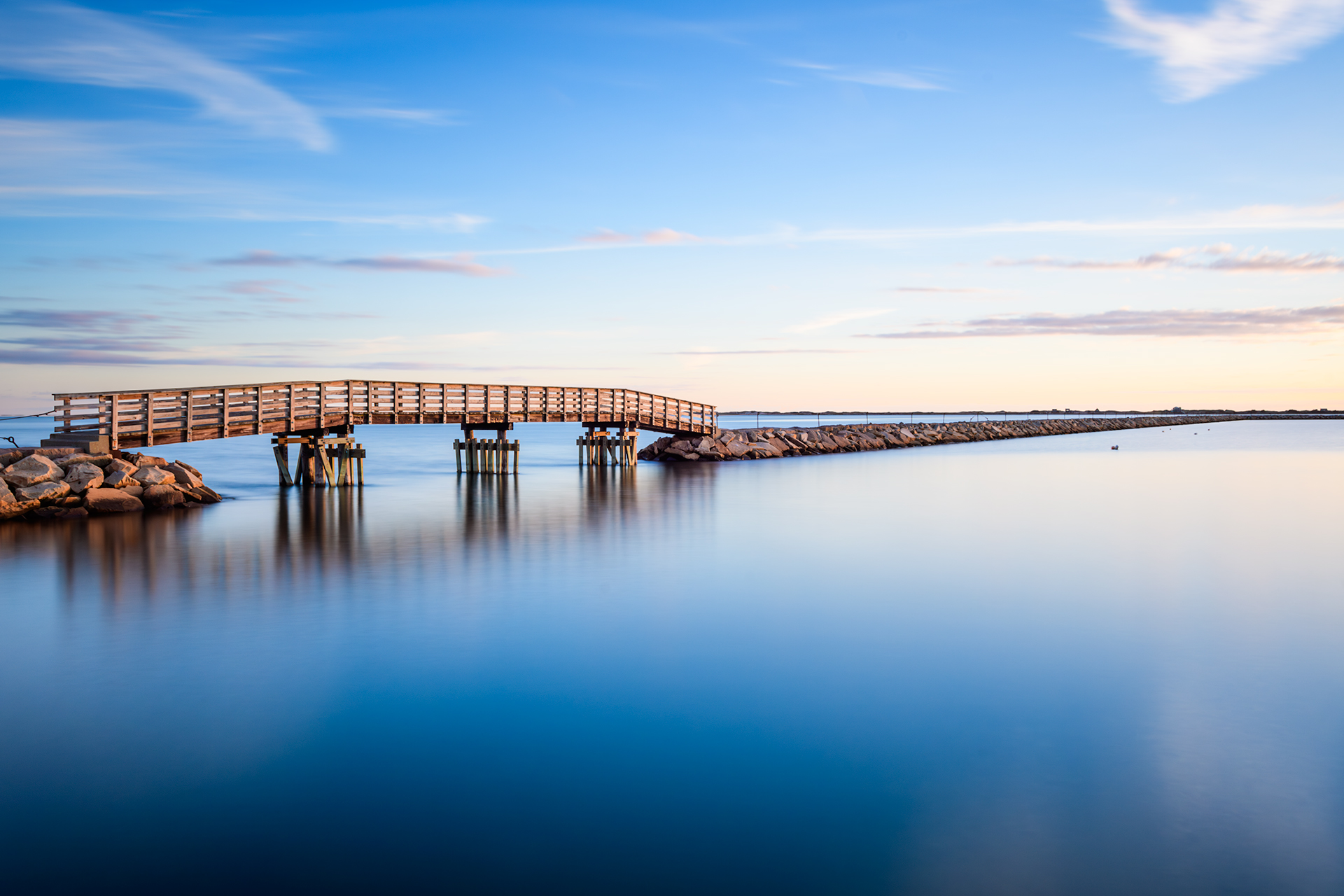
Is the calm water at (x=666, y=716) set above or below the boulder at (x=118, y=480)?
below

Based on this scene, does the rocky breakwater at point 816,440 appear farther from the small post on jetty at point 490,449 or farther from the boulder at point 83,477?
the boulder at point 83,477

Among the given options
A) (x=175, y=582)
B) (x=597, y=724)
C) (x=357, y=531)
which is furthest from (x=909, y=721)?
(x=357, y=531)

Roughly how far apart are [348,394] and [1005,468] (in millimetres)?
26375

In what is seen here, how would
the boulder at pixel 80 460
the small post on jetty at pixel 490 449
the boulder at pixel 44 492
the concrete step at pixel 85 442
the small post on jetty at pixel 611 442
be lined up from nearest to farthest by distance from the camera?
1. the boulder at pixel 44 492
2. the boulder at pixel 80 460
3. the concrete step at pixel 85 442
4. the small post on jetty at pixel 490 449
5. the small post on jetty at pixel 611 442

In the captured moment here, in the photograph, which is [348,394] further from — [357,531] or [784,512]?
[784,512]

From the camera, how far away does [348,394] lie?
89.4 ft

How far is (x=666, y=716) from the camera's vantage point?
7473 millimetres

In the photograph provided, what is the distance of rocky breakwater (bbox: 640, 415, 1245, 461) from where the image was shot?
→ 42906mm

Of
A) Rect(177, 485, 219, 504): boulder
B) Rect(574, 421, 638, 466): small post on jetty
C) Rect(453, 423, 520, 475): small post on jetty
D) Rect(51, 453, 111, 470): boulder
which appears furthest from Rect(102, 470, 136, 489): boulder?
Rect(574, 421, 638, 466): small post on jetty

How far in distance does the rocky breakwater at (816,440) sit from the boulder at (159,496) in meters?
23.1

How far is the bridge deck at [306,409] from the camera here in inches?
859

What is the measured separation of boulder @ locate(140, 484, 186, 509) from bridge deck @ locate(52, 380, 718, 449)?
3.64ft

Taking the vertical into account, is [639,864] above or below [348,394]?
below

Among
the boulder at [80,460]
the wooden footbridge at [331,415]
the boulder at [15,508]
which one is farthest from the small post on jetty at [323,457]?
the boulder at [15,508]
